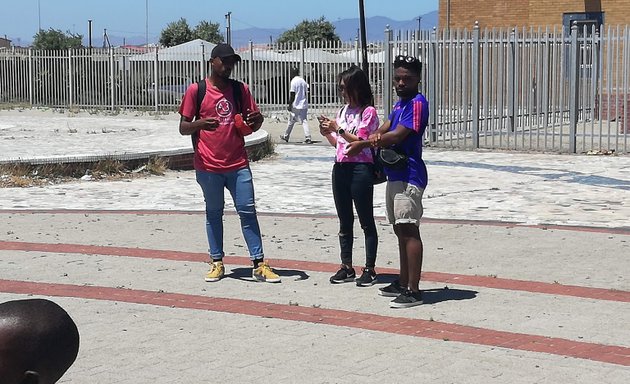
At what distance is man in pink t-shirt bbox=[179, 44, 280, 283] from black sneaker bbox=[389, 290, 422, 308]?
3.93ft

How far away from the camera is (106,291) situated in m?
8.22

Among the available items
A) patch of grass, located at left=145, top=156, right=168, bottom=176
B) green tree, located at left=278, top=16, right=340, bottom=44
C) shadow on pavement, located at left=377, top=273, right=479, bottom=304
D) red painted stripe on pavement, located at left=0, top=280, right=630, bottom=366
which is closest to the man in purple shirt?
shadow on pavement, located at left=377, top=273, right=479, bottom=304

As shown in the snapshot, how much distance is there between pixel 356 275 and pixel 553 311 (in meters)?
1.89

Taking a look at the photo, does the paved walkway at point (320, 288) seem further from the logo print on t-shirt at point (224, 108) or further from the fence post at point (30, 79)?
the fence post at point (30, 79)

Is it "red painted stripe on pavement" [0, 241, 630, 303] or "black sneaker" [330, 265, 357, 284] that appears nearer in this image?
"red painted stripe on pavement" [0, 241, 630, 303]

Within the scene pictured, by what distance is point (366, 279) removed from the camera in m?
8.41

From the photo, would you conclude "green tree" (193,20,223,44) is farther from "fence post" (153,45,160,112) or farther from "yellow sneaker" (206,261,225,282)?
"yellow sneaker" (206,261,225,282)

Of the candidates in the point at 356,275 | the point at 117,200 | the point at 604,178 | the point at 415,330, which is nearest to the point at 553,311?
the point at 415,330

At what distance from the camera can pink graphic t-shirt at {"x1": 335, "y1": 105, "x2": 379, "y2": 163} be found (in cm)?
812

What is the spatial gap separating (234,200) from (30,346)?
6.46 m

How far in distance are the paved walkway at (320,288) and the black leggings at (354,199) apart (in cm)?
36

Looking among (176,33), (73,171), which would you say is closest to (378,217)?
(73,171)

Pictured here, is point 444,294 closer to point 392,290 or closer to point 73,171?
point 392,290

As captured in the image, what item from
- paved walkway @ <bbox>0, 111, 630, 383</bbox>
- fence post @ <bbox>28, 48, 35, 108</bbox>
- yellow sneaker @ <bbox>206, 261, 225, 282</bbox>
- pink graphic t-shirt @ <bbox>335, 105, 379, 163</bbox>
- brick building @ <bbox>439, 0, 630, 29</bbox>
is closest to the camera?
paved walkway @ <bbox>0, 111, 630, 383</bbox>
